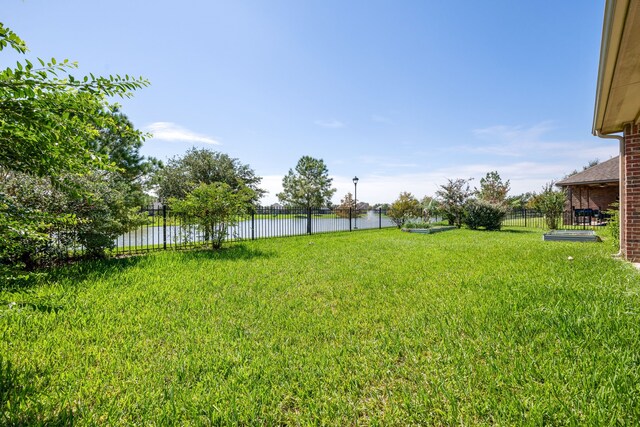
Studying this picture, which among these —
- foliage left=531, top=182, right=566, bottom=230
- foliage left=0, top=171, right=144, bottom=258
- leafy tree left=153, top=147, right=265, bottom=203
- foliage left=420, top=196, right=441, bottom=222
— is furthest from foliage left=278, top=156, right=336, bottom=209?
foliage left=0, top=171, right=144, bottom=258

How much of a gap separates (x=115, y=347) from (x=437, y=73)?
12.8 meters

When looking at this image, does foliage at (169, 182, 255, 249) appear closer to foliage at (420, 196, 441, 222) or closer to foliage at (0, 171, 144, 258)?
foliage at (0, 171, 144, 258)

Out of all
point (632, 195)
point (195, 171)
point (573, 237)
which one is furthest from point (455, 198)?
point (195, 171)

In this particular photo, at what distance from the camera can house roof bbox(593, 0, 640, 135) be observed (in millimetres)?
2629

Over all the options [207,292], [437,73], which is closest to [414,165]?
[437,73]

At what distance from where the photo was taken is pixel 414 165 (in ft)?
81.3

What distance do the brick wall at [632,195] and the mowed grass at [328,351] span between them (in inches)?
50.6

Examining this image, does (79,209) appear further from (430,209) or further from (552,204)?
(552,204)

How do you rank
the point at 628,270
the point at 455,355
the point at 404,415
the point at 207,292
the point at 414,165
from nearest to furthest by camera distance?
the point at 404,415, the point at 455,355, the point at 207,292, the point at 628,270, the point at 414,165

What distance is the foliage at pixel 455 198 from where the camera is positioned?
695 inches

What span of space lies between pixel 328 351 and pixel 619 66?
484 cm

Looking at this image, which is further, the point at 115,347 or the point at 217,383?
the point at 115,347

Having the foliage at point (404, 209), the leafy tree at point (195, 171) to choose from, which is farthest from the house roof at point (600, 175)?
the leafy tree at point (195, 171)

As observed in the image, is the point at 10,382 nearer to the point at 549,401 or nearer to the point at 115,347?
the point at 115,347
